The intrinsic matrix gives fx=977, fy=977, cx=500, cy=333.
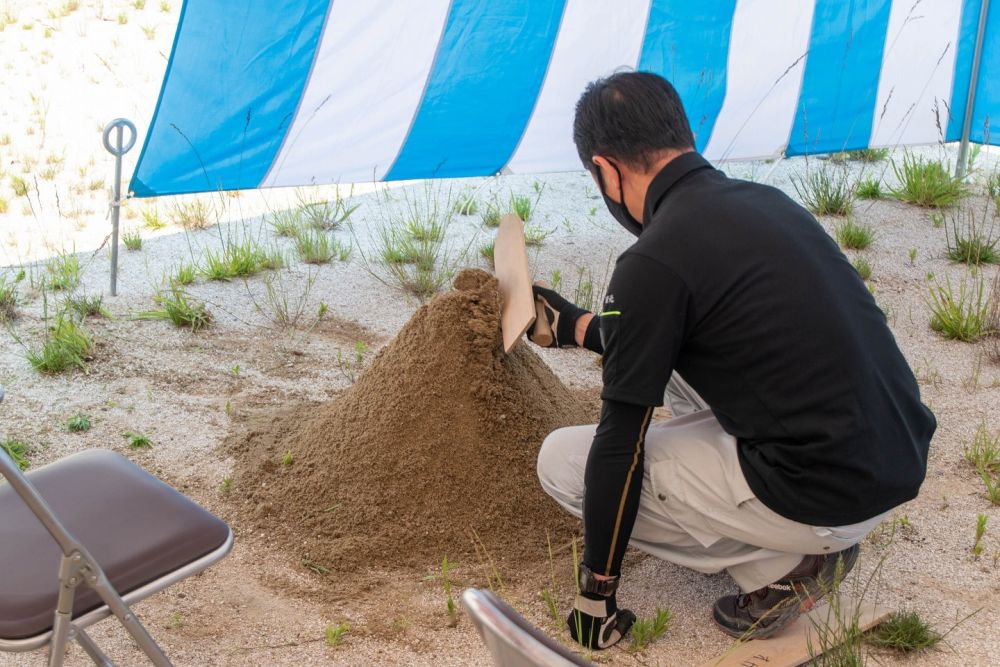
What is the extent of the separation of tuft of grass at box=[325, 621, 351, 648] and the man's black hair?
1206 millimetres

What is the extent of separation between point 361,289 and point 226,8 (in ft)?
4.20

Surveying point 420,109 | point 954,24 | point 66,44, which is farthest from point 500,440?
point 66,44

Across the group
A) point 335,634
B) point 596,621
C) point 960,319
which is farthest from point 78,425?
point 960,319

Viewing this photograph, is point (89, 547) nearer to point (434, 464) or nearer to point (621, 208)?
point (434, 464)

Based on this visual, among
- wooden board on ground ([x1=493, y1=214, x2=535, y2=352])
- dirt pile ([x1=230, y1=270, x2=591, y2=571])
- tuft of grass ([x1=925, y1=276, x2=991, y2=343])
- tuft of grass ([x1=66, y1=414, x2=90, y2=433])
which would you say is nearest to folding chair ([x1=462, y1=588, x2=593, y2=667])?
wooden board on ground ([x1=493, y1=214, x2=535, y2=352])

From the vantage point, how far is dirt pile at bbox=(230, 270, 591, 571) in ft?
8.43

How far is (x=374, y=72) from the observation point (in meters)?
4.07

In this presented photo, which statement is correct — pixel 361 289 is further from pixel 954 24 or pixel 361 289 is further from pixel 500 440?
pixel 954 24

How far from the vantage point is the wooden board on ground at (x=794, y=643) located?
2.13m

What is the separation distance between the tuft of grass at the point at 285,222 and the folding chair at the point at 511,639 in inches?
154

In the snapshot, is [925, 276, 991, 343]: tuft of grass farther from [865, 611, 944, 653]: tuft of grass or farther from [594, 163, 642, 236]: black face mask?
[594, 163, 642, 236]: black face mask

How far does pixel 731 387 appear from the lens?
197cm

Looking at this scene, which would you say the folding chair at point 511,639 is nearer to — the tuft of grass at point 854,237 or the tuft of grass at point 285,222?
the tuft of grass at point 285,222

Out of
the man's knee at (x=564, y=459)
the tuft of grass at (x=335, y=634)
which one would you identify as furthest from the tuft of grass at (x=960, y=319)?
the tuft of grass at (x=335, y=634)
